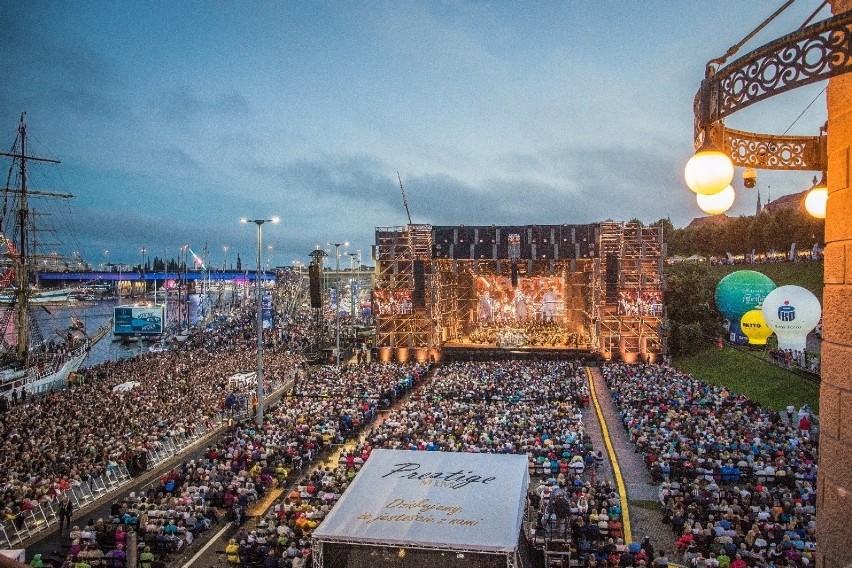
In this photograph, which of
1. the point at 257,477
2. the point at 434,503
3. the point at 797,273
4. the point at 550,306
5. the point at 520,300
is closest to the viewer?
the point at 434,503

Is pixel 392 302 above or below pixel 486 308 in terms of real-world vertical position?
above

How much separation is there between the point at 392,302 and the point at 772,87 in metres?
35.6

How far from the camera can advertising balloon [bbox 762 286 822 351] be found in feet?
81.7

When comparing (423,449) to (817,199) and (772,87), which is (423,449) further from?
(772,87)

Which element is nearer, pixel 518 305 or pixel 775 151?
pixel 775 151

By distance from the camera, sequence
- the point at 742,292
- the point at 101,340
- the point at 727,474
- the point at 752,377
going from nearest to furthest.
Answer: the point at 727,474, the point at 752,377, the point at 742,292, the point at 101,340

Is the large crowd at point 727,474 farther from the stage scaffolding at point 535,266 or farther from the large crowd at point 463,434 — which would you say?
the stage scaffolding at point 535,266

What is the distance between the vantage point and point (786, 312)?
2519 cm

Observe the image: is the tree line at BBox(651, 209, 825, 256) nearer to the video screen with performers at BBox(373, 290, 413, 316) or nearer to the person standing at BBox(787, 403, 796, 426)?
the video screen with performers at BBox(373, 290, 413, 316)

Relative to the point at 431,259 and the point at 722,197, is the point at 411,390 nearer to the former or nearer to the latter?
the point at 431,259

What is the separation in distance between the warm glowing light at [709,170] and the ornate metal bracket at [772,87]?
152 mm

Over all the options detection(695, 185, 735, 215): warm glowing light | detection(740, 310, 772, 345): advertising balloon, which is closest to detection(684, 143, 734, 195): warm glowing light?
detection(695, 185, 735, 215): warm glowing light

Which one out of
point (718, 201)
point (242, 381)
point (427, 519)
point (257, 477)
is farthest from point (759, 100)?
point (242, 381)

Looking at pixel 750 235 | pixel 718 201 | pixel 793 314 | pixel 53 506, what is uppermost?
pixel 750 235
